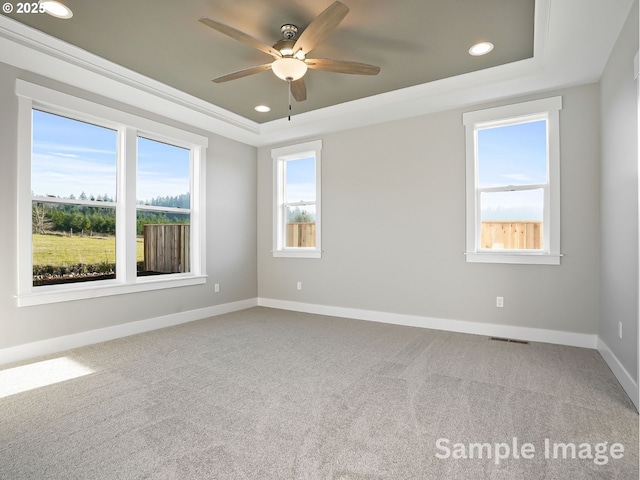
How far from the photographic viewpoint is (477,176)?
411cm

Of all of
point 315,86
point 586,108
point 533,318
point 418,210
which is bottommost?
point 533,318

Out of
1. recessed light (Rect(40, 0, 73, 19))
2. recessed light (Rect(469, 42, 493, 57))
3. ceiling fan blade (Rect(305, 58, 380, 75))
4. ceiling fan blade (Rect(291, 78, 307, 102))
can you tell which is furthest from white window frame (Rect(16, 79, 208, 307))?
recessed light (Rect(469, 42, 493, 57))

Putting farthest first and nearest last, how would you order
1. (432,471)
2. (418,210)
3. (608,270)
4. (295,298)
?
(295,298) < (418,210) < (608,270) < (432,471)

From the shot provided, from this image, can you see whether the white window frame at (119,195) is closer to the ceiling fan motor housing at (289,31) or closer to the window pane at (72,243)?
the window pane at (72,243)

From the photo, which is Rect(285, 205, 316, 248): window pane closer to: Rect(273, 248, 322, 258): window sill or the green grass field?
Rect(273, 248, 322, 258): window sill

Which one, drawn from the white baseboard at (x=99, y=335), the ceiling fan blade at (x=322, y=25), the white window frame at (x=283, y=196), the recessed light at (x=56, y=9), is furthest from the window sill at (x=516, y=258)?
the recessed light at (x=56, y=9)

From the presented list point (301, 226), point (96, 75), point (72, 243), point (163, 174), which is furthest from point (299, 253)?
point (96, 75)

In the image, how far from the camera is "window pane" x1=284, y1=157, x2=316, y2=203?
17.9ft

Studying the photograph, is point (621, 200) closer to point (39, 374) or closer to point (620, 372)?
point (620, 372)

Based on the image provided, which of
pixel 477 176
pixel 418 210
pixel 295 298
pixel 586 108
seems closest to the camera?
pixel 586 108

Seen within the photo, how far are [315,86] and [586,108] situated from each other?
108 inches

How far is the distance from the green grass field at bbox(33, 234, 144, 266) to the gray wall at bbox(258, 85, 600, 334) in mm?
2386

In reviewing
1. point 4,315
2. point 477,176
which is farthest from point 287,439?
point 477,176

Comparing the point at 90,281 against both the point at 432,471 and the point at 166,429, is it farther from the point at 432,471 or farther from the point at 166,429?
the point at 432,471
